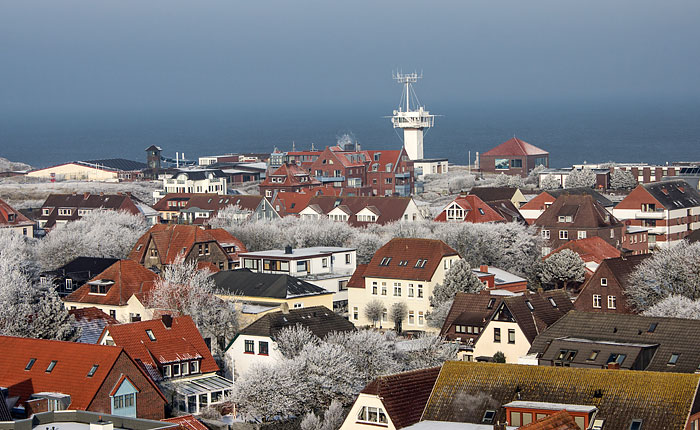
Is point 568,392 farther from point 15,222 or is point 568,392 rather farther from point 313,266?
point 15,222

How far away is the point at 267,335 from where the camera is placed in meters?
42.0

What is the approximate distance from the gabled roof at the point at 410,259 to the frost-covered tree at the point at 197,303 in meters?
8.27

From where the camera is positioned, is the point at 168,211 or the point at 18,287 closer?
the point at 18,287

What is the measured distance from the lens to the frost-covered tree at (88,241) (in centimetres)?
6831

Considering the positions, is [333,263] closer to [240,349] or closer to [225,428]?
[240,349]

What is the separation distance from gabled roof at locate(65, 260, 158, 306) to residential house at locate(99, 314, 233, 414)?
36.1 ft

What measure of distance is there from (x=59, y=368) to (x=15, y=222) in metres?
48.1

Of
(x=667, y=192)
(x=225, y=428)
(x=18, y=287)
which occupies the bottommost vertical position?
(x=225, y=428)

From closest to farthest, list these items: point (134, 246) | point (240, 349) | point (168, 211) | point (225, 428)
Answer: point (225, 428) < point (240, 349) < point (134, 246) < point (168, 211)

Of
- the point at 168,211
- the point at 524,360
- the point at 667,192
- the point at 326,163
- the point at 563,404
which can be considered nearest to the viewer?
the point at 563,404

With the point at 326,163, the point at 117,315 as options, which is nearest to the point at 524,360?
the point at 117,315

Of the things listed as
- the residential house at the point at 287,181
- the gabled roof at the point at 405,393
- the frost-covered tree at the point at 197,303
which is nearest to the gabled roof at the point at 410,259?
the frost-covered tree at the point at 197,303

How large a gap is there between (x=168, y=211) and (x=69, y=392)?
61202 mm

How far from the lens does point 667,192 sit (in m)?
80.4
